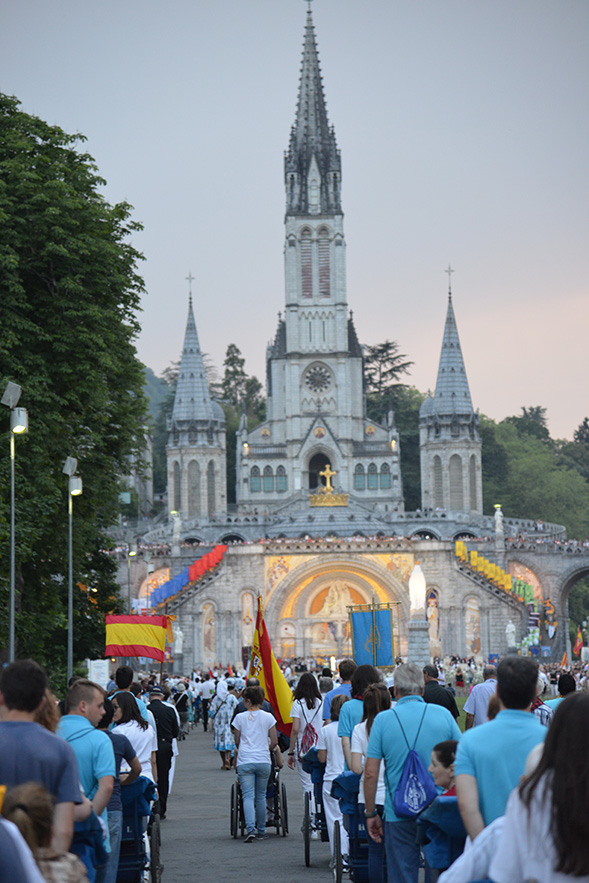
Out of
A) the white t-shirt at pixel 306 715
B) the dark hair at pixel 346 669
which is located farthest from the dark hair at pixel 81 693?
the white t-shirt at pixel 306 715

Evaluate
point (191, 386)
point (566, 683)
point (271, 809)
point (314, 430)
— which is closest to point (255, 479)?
point (314, 430)

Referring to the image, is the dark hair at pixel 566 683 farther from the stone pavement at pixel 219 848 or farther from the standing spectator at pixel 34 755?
the standing spectator at pixel 34 755

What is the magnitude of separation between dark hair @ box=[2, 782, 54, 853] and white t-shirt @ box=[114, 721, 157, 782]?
6392 mm

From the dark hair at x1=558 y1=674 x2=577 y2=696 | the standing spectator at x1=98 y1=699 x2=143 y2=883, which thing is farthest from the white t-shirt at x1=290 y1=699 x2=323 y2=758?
the standing spectator at x1=98 y1=699 x2=143 y2=883

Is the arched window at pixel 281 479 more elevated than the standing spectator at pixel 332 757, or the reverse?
the arched window at pixel 281 479

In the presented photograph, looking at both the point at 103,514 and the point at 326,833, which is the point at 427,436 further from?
the point at 326,833

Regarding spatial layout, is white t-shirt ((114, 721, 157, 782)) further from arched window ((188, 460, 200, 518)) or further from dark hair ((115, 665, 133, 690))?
arched window ((188, 460, 200, 518))

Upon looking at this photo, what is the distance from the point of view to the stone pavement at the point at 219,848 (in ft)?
42.0

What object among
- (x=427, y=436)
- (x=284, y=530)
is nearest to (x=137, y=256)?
(x=284, y=530)

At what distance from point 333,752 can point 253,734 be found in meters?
2.20

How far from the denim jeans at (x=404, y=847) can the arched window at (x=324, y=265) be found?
303 ft

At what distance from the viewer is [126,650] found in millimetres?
24203

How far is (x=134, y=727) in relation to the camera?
11711 mm

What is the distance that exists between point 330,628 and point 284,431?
30.8 meters
